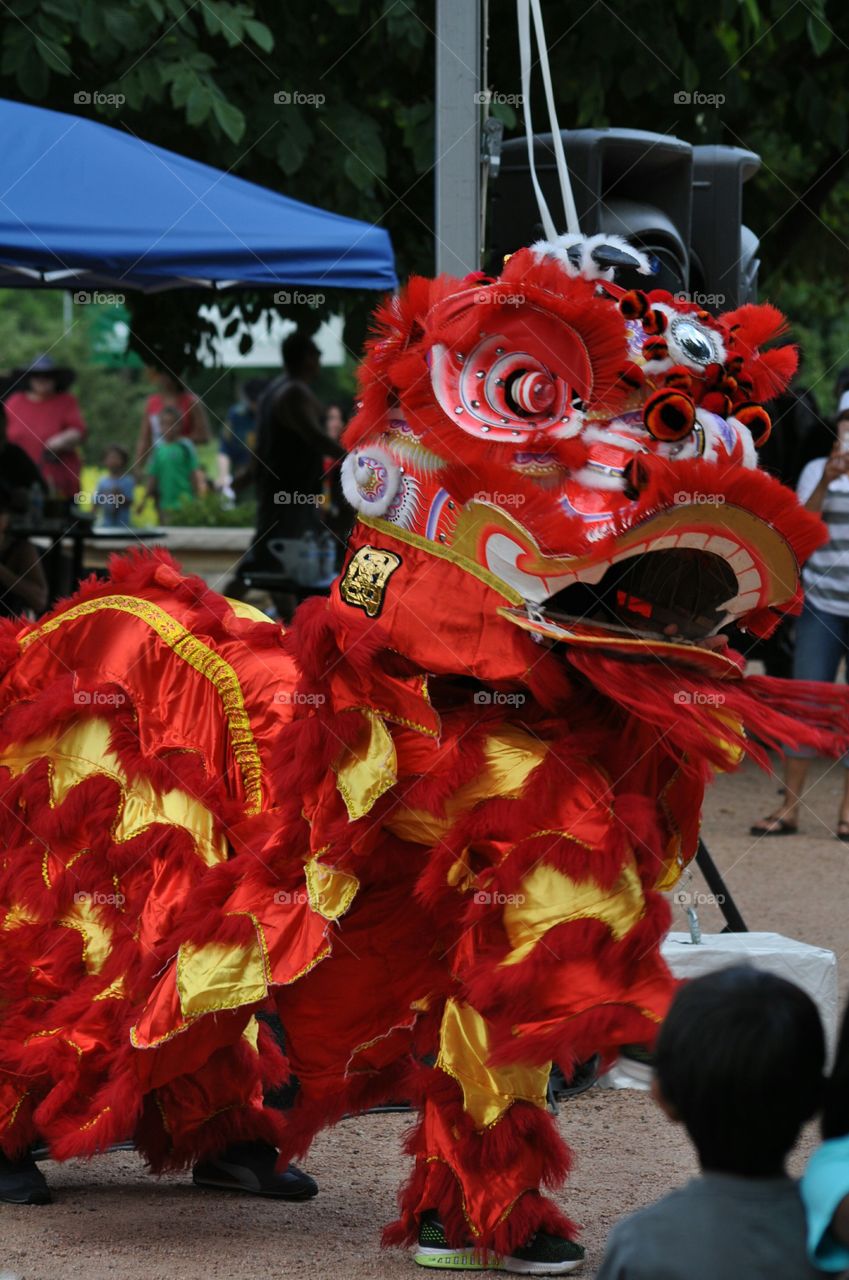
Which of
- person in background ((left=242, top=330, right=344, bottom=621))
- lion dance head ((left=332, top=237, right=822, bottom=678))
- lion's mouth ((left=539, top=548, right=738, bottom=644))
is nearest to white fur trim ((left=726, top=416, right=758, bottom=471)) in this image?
lion dance head ((left=332, top=237, right=822, bottom=678))

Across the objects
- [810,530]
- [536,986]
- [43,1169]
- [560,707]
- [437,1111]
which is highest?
[810,530]

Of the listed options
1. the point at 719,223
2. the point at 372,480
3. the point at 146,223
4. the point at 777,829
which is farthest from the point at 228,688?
the point at 777,829

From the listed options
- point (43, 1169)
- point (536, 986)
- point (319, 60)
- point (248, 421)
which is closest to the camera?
point (536, 986)

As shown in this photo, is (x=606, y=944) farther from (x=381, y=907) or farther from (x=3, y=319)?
(x=3, y=319)

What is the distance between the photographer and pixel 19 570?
9836mm

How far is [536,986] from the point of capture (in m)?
3.11

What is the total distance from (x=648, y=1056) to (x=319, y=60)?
6.33 metres

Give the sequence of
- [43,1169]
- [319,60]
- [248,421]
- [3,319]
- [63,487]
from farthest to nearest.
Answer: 1. [3,319]
2. [248,421]
3. [63,487]
4. [319,60]
5. [43,1169]

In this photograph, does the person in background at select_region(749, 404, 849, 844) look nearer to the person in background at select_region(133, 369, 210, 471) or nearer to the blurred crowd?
the blurred crowd

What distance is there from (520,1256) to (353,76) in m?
6.50

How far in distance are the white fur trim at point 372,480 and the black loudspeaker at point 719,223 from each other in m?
2.14

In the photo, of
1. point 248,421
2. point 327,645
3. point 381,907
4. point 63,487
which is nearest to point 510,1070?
point 381,907

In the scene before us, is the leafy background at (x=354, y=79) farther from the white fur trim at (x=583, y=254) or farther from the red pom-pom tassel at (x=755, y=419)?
the red pom-pom tassel at (x=755, y=419)

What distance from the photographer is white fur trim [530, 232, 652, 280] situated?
341 cm
